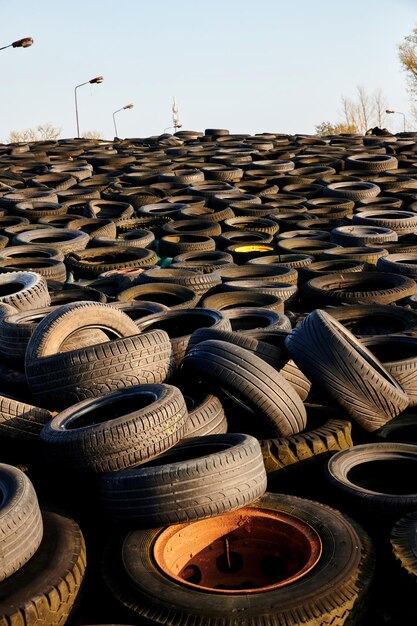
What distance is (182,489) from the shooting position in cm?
466

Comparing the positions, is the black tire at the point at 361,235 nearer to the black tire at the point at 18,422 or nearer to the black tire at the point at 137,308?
the black tire at the point at 137,308

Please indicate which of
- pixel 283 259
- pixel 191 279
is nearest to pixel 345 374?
pixel 191 279

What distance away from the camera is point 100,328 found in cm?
689

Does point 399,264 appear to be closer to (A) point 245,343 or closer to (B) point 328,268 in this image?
(B) point 328,268

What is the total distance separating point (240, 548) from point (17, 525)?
1529 mm

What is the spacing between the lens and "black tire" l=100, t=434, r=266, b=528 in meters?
4.68

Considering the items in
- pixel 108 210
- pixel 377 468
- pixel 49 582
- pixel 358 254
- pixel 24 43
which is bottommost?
pixel 377 468

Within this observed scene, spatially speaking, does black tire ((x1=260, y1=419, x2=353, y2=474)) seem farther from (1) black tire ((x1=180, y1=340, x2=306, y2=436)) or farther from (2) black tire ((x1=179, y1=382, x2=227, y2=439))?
(2) black tire ((x1=179, y1=382, x2=227, y2=439))

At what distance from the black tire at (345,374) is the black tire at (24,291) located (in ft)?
11.5

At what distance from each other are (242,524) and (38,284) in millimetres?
4799

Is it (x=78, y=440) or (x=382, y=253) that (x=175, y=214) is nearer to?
(x=382, y=253)

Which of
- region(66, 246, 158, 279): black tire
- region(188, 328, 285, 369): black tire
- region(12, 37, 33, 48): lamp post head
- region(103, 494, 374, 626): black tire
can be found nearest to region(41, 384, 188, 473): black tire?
region(103, 494, 374, 626): black tire

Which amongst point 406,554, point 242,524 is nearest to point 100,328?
point 242,524

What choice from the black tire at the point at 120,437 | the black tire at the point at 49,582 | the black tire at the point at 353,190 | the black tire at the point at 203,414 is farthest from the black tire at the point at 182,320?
the black tire at the point at 353,190
